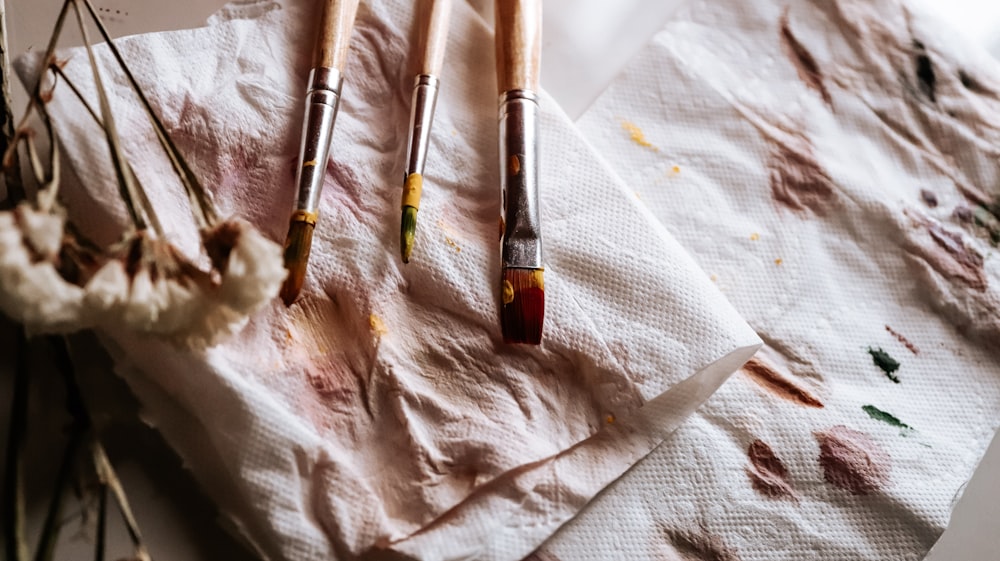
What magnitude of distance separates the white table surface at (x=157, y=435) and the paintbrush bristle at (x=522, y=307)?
0.23 m

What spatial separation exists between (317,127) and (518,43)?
0.18 metres

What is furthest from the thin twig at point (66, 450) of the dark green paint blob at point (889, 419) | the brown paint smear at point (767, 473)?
the dark green paint blob at point (889, 419)

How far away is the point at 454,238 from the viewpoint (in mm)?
547

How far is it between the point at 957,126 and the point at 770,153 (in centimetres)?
18

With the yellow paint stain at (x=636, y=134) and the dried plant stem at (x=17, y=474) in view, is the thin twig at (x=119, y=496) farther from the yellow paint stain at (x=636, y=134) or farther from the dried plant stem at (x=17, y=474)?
the yellow paint stain at (x=636, y=134)

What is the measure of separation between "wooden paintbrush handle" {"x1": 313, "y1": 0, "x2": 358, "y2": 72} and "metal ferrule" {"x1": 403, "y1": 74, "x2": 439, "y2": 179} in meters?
0.06

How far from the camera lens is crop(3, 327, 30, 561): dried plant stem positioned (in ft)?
1.18

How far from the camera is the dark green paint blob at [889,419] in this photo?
0.57m

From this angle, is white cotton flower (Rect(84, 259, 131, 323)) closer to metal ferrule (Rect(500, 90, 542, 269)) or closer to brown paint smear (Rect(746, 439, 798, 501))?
metal ferrule (Rect(500, 90, 542, 269))

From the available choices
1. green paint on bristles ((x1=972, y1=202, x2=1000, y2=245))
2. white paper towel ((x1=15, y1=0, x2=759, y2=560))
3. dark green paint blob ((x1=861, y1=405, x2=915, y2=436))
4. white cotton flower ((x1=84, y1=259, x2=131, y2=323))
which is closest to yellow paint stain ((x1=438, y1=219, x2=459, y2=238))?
white paper towel ((x1=15, y1=0, x2=759, y2=560))

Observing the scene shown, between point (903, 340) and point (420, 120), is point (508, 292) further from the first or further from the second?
point (903, 340)

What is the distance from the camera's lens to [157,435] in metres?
0.49

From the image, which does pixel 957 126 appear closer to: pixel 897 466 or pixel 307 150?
pixel 897 466

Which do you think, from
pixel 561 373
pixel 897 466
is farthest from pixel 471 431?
pixel 897 466
